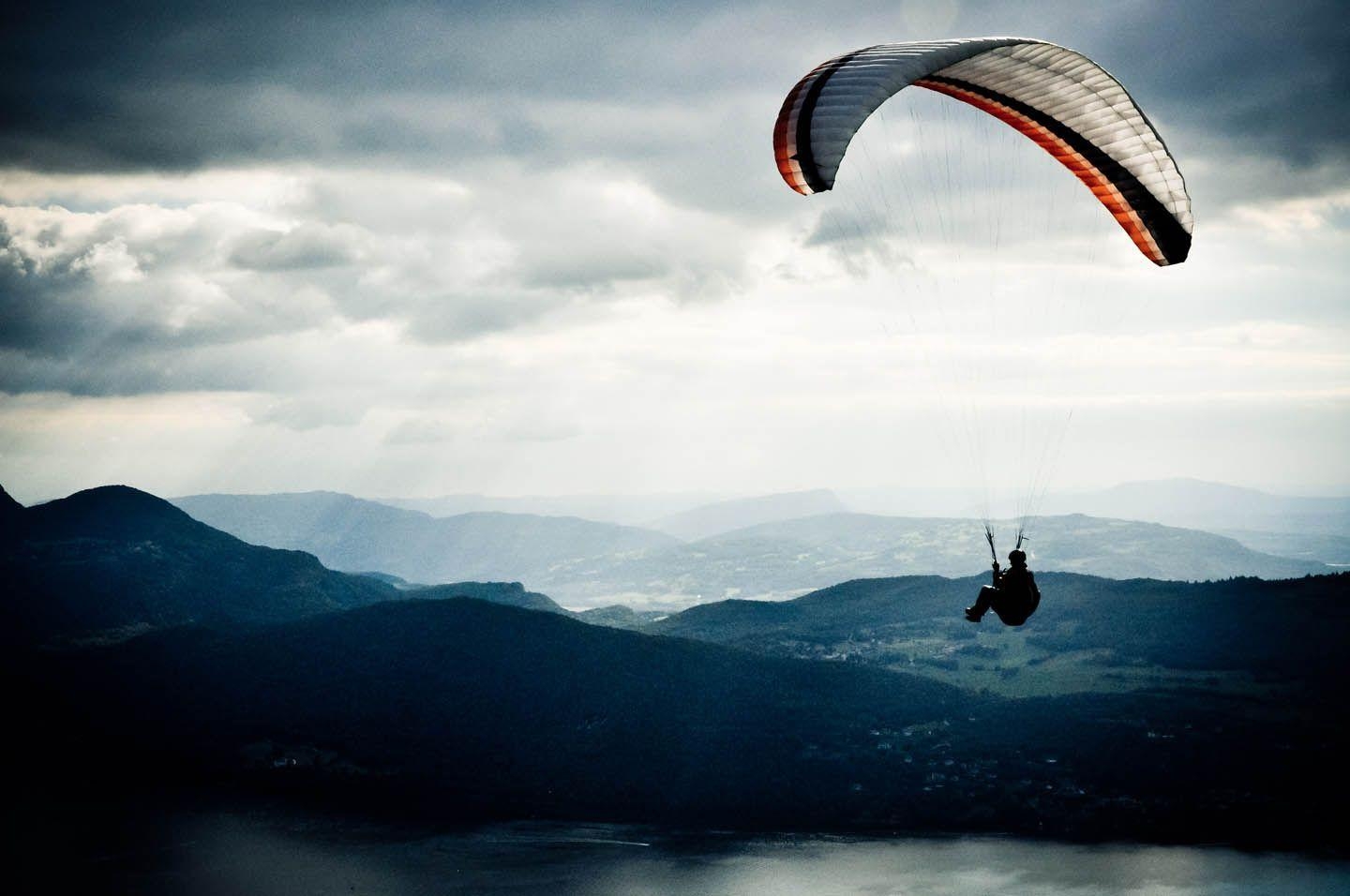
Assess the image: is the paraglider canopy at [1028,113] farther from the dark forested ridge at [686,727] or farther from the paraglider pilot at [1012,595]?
the dark forested ridge at [686,727]

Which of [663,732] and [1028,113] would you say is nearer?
[1028,113]

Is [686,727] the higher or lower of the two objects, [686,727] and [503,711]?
the lower

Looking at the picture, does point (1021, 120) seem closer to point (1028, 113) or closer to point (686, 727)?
point (1028, 113)

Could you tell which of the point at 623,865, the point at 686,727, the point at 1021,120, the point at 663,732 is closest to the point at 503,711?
the point at 663,732

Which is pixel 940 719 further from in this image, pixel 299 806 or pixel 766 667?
pixel 299 806

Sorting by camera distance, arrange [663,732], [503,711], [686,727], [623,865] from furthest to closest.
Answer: [503,711] → [663,732] → [686,727] → [623,865]

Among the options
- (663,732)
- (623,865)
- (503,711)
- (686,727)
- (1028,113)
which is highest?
(1028,113)

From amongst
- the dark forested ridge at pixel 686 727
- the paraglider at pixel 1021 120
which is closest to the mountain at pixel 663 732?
the dark forested ridge at pixel 686 727

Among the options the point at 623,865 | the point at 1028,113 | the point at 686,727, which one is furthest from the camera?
the point at 686,727
